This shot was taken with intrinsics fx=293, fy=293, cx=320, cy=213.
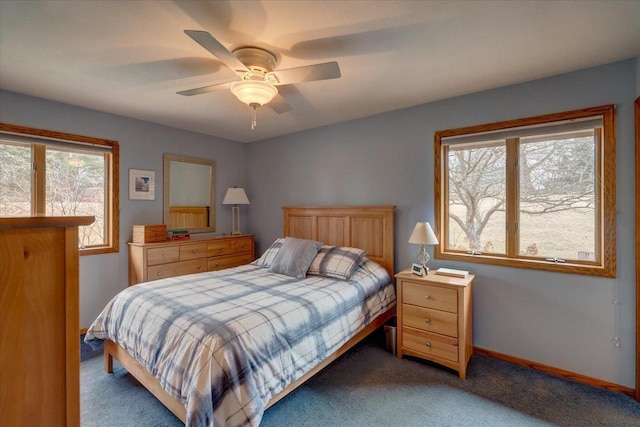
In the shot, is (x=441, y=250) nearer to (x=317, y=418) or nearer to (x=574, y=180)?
(x=574, y=180)

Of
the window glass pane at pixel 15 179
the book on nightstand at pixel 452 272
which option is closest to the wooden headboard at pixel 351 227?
the book on nightstand at pixel 452 272

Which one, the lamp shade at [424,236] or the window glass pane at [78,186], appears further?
the window glass pane at [78,186]

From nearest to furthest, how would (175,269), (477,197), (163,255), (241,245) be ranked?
(477,197) < (163,255) < (175,269) < (241,245)

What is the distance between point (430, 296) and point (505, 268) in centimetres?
77

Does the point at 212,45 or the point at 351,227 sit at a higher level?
the point at 212,45

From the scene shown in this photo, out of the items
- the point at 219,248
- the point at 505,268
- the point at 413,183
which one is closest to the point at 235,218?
the point at 219,248

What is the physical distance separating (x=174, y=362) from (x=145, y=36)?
198 cm

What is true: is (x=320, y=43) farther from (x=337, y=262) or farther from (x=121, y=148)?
(x=121, y=148)

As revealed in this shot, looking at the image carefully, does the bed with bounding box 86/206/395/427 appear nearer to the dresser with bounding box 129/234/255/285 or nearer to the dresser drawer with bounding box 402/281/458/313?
the dresser drawer with bounding box 402/281/458/313

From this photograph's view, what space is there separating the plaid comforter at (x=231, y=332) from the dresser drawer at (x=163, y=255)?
34.5 inches

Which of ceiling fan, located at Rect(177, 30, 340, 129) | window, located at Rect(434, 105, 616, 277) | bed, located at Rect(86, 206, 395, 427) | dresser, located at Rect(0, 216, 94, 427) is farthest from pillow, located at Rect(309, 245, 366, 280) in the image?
dresser, located at Rect(0, 216, 94, 427)

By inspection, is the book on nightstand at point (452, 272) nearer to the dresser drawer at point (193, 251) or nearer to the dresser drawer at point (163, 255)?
the dresser drawer at point (193, 251)

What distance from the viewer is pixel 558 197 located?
2490mm

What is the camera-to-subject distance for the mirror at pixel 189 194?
3.88 metres
